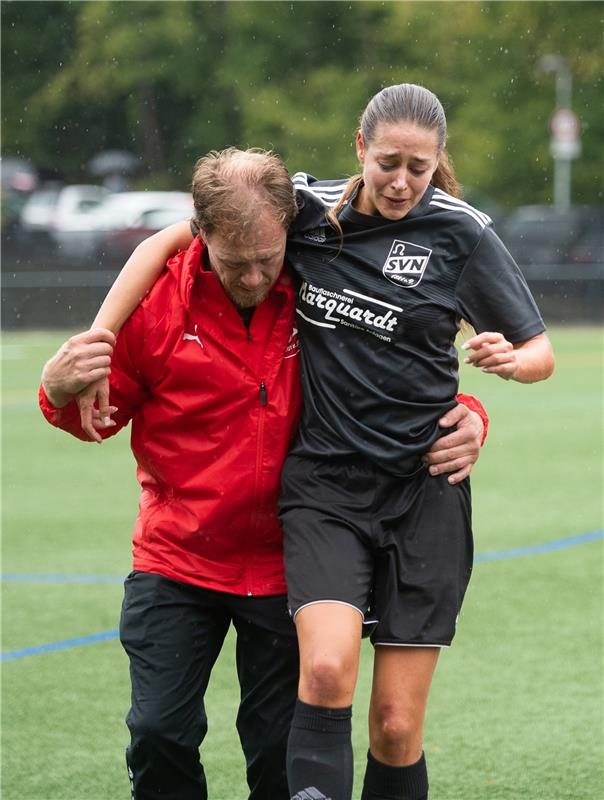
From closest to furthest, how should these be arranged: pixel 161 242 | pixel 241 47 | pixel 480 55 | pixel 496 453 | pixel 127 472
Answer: pixel 161 242 < pixel 127 472 < pixel 496 453 < pixel 480 55 < pixel 241 47

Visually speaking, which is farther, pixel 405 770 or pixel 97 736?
pixel 97 736

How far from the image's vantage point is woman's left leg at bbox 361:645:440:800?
388 centimetres

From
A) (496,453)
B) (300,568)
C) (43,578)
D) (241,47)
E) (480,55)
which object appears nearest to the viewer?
(300,568)

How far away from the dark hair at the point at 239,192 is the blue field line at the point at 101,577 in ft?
11.0

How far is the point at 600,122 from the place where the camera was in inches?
1395

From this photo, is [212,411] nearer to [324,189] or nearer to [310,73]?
[324,189]

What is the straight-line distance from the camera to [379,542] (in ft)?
12.9

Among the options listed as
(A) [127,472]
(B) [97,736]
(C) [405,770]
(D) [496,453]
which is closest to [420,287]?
(C) [405,770]

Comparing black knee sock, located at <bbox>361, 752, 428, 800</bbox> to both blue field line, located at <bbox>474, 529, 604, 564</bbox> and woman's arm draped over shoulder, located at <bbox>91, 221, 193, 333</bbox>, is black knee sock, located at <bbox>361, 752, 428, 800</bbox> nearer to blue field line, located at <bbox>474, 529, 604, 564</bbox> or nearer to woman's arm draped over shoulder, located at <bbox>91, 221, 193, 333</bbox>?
woman's arm draped over shoulder, located at <bbox>91, 221, 193, 333</bbox>

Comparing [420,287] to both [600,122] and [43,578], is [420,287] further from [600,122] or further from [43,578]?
[600,122]

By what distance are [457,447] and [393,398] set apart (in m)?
0.23

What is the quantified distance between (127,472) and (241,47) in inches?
1116


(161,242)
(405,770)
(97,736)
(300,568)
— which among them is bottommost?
(97,736)

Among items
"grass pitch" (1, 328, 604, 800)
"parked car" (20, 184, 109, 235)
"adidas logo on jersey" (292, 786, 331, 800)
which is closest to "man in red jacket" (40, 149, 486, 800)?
"adidas logo on jersey" (292, 786, 331, 800)
